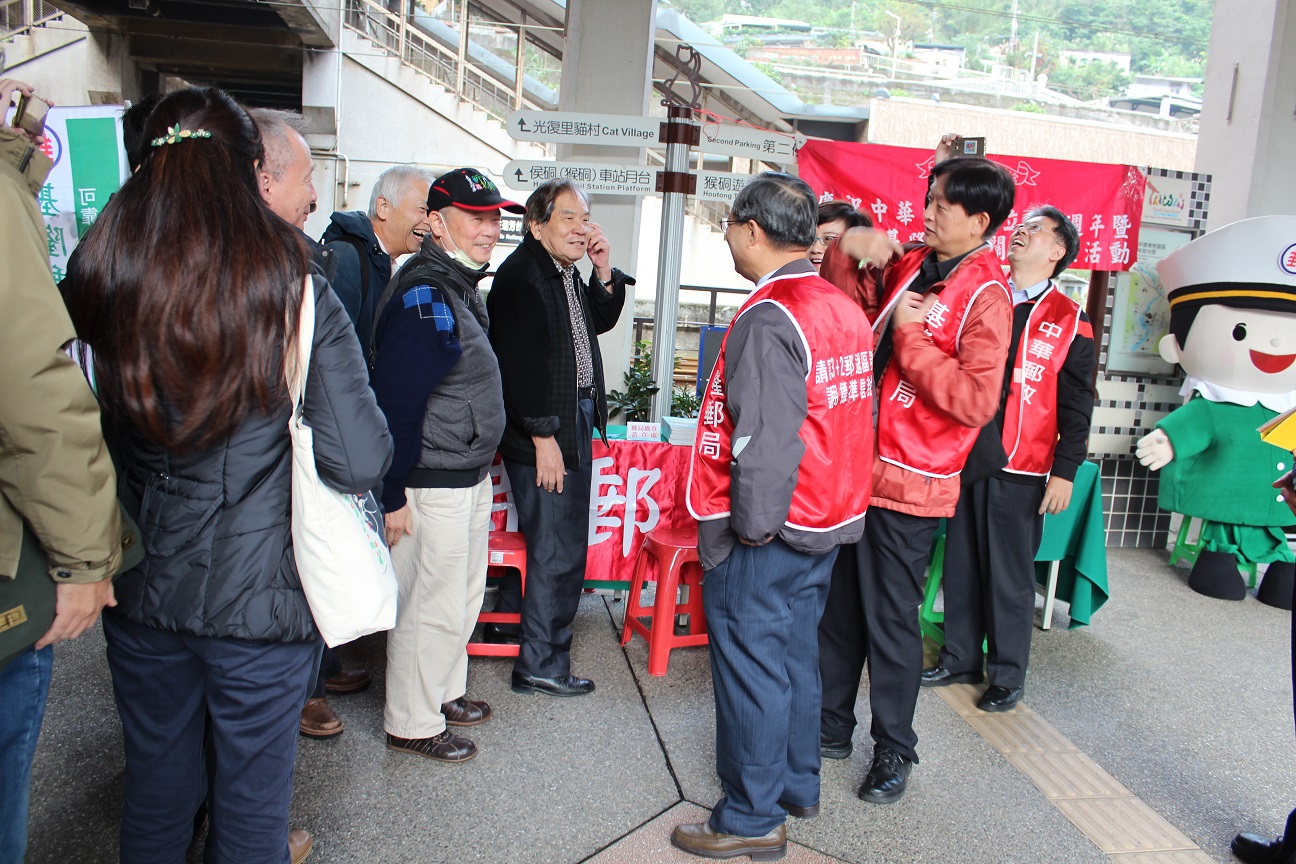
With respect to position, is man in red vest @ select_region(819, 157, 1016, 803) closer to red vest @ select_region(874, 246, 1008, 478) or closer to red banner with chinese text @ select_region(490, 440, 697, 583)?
red vest @ select_region(874, 246, 1008, 478)

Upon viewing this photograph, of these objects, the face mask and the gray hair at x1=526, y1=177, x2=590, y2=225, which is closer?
the face mask

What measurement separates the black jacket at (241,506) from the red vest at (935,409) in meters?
1.63

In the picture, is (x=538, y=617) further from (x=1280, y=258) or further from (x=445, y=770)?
(x=1280, y=258)

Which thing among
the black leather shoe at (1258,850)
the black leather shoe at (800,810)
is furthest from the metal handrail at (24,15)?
the black leather shoe at (1258,850)

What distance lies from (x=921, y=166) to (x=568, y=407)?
10.0 ft

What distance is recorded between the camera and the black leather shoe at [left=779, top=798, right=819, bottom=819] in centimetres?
261

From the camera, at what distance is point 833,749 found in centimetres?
295

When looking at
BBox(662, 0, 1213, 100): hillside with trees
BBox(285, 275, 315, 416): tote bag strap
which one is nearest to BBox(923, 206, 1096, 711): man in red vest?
BBox(285, 275, 315, 416): tote bag strap

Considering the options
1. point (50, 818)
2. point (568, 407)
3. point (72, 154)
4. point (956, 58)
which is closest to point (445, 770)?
point (50, 818)

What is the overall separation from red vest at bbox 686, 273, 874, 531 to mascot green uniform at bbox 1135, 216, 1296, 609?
10.3ft

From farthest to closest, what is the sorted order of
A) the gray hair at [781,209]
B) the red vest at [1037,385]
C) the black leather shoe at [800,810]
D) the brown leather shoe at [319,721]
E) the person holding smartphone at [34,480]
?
the red vest at [1037,385]
the brown leather shoe at [319,721]
the black leather shoe at [800,810]
the gray hair at [781,209]
the person holding smartphone at [34,480]

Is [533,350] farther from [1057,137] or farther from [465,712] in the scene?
[1057,137]

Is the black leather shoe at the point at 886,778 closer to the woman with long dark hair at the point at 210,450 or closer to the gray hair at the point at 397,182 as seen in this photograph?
the woman with long dark hair at the point at 210,450

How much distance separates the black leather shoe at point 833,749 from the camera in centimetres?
295
